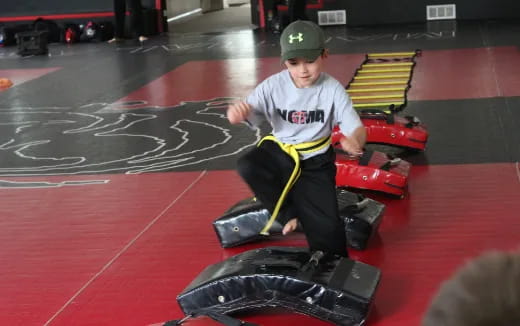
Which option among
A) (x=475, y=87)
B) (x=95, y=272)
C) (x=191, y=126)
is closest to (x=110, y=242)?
(x=95, y=272)

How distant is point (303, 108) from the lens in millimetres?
3898

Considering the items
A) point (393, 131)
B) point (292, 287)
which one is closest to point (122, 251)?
point (292, 287)

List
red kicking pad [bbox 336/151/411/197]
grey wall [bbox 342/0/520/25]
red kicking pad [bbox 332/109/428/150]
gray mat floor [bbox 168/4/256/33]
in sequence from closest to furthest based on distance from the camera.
A: red kicking pad [bbox 336/151/411/197] < red kicking pad [bbox 332/109/428/150] < grey wall [bbox 342/0/520/25] < gray mat floor [bbox 168/4/256/33]

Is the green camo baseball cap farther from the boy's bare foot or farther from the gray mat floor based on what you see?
the gray mat floor

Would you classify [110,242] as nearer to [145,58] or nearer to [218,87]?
[218,87]

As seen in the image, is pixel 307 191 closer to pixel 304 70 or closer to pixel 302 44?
pixel 304 70

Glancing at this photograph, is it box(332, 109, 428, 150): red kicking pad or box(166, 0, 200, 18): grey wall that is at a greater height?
box(166, 0, 200, 18): grey wall

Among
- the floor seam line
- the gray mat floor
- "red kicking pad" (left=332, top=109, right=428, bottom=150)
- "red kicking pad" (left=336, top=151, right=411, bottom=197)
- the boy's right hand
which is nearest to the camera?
the boy's right hand

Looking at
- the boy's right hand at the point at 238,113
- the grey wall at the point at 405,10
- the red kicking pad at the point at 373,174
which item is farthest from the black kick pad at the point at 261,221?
the grey wall at the point at 405,10

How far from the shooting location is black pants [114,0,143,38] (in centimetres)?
1673

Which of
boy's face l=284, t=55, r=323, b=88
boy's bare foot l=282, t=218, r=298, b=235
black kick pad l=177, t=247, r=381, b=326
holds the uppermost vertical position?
boy's face l=284, t=55, r=323, b=88

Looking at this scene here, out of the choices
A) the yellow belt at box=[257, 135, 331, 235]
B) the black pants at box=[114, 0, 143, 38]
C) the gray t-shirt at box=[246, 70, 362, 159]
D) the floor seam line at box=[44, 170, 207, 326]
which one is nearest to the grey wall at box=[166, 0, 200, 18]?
the black pants at box=[114, 0, 143, 38]

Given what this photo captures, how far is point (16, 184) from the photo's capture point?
6.33 metres

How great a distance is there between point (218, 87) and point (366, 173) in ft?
18.0
